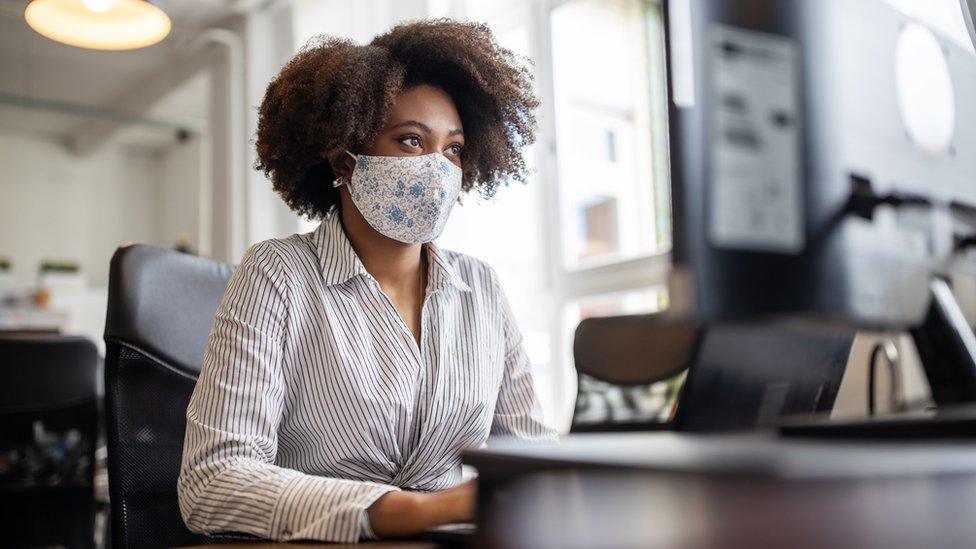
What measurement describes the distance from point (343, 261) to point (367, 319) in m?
0.10

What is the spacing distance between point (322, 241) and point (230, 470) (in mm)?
420

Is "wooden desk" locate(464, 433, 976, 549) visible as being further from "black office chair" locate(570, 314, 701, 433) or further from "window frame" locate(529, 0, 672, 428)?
"window frame" locate(529, 0, 672, 428)

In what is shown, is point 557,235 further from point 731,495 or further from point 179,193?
point 179,193

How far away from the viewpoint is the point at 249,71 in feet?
14.7

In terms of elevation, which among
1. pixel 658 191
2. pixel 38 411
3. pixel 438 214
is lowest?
pixel 38 411

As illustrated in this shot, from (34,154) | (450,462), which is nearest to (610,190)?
(450,462)

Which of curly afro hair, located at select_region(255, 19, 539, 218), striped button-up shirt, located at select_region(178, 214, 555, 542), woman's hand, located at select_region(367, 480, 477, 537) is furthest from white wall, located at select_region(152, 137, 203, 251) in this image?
woman's hand, located at select_region(367, 480, 477, 537)

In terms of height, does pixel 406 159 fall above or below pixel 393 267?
above

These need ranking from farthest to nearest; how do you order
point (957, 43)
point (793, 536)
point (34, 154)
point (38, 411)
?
1. point (34, 154)
2. point (38, 411)
3. point (957, 43)
4. point (793, 536)

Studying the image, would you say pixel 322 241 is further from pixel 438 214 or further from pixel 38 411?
pixel 38 411

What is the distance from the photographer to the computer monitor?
1.62 ft

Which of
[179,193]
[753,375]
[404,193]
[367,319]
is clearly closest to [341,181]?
[404,193]

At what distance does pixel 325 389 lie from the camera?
3.76 ft

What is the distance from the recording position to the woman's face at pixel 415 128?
139 cm
